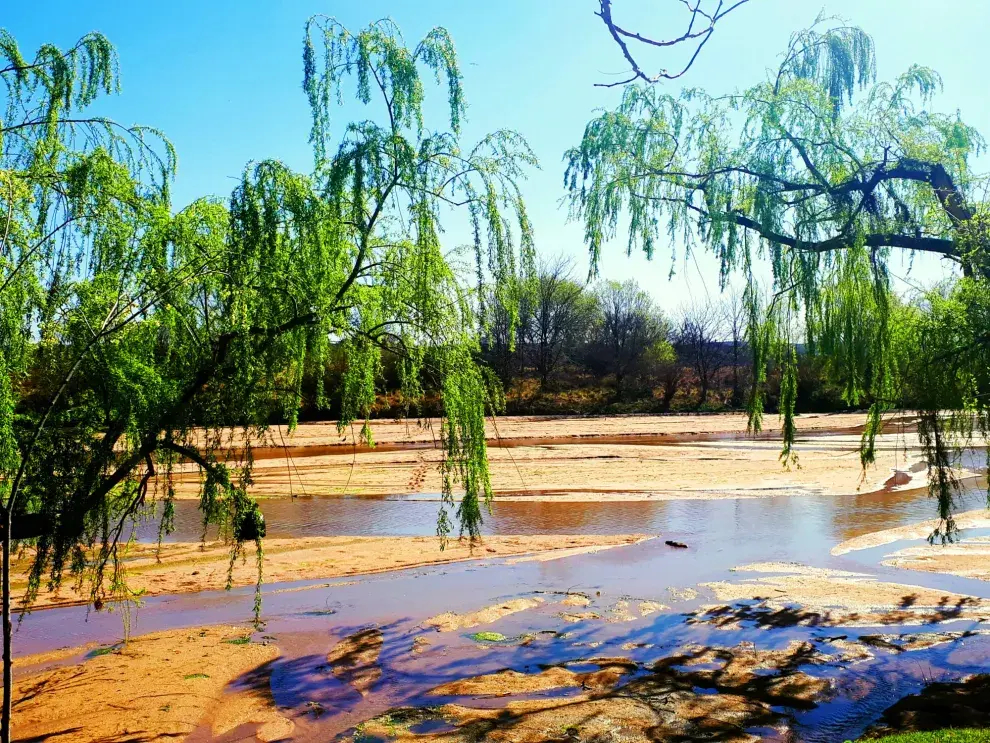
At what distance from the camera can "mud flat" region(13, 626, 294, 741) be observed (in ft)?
24.1

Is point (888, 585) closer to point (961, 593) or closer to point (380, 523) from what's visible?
point (961, 593)

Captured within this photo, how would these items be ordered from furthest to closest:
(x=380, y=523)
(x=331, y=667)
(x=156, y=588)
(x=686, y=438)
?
(x=686, y=438) < (x=380, y=523) < (x=156, y=588) < (x=331, y=667)

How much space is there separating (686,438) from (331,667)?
3167 cm

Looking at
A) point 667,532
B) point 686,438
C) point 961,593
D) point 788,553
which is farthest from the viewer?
point 686,438

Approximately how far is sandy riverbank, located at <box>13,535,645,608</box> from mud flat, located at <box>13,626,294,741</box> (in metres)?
3.04

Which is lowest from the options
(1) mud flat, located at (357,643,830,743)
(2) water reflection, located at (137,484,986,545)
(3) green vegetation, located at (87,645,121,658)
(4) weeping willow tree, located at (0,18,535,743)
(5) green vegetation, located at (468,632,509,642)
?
(3) green vegetation, located at (87,645,121,658)

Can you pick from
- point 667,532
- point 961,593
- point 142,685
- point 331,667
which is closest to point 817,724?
point 331,667

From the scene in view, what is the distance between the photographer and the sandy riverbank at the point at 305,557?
1295 cm

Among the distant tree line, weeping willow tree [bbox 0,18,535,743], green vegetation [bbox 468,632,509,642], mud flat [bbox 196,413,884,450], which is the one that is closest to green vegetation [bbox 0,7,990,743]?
weeping willow tree [bbox 0,18,535,743]

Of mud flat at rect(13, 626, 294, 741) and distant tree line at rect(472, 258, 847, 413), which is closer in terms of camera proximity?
mud flat at rect(13, 626, 294, 741)

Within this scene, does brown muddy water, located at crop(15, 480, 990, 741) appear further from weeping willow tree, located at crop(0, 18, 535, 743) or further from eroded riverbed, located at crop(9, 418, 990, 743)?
weeping willow tree, located at crop(0, 18, 535, 743)

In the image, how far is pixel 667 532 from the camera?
669 inches

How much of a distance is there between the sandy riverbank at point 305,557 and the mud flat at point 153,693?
9.97 feet

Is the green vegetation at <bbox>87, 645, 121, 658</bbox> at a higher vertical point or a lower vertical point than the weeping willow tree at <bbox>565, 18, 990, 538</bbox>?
lower
